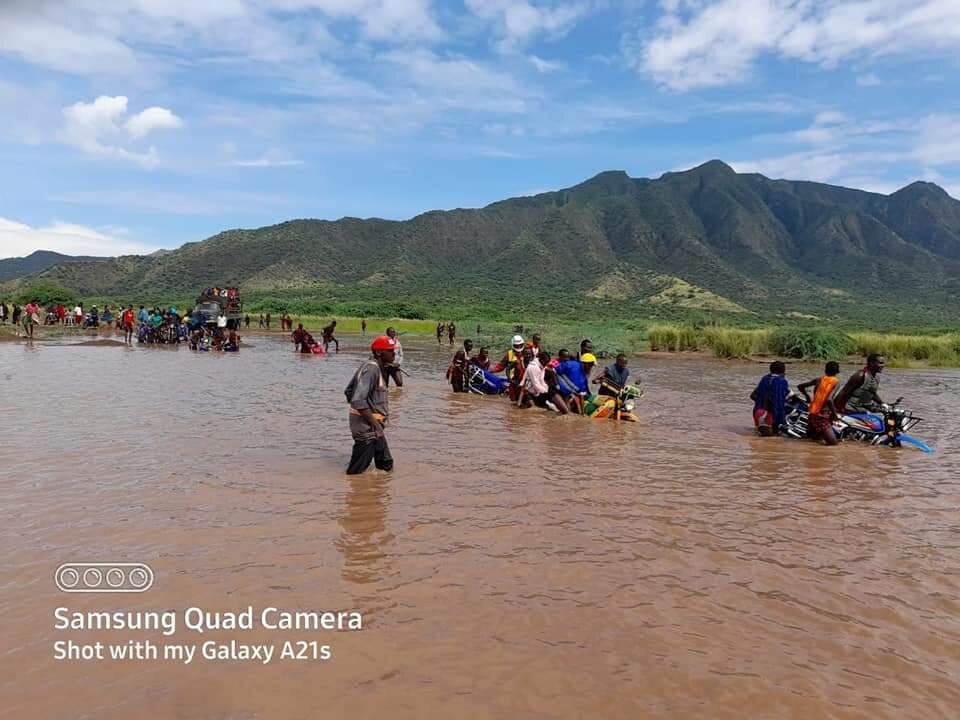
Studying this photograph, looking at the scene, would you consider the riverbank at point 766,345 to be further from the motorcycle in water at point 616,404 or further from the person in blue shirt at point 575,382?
the motorcycle in water at point 616,404

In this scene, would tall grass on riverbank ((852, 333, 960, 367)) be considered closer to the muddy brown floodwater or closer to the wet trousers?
the muddy brown floodwater

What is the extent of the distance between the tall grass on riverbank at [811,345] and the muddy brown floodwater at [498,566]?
2175 centimetres

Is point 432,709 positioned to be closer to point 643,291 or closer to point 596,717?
point 596,717

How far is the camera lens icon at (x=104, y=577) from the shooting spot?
490 cm

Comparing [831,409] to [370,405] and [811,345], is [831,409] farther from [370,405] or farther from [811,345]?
[811,345]

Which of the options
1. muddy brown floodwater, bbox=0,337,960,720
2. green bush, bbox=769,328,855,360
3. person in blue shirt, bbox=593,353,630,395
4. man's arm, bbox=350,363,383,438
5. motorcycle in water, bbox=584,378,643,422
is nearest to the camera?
muddy brown floodwater, bbox=0,337,960,720

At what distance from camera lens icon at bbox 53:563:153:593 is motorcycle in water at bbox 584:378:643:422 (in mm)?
9600

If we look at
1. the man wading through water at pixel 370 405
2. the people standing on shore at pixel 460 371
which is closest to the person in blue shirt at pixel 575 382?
the people standing on shore at pixel 460 371

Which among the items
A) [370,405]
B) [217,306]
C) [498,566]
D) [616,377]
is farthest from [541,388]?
[217,306]

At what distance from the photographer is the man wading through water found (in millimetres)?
7867

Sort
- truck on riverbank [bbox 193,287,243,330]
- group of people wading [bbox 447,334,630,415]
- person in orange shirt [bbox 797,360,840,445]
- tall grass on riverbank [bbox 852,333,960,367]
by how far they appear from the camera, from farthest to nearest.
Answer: truck on riverbank [bbox 193,287,243,330]
tall grass on riverbank [bbox 852,333,960,367]
group of people wading [bbox 447,334,630,415]
person in orange shirt [bbox 797,360,840,445]

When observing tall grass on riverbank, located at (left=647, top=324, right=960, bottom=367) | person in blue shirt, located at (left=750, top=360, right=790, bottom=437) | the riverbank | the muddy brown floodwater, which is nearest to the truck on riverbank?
the riverbank

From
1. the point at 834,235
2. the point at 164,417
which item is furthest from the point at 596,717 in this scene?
the point at 834,235

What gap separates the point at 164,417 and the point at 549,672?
379 inches
